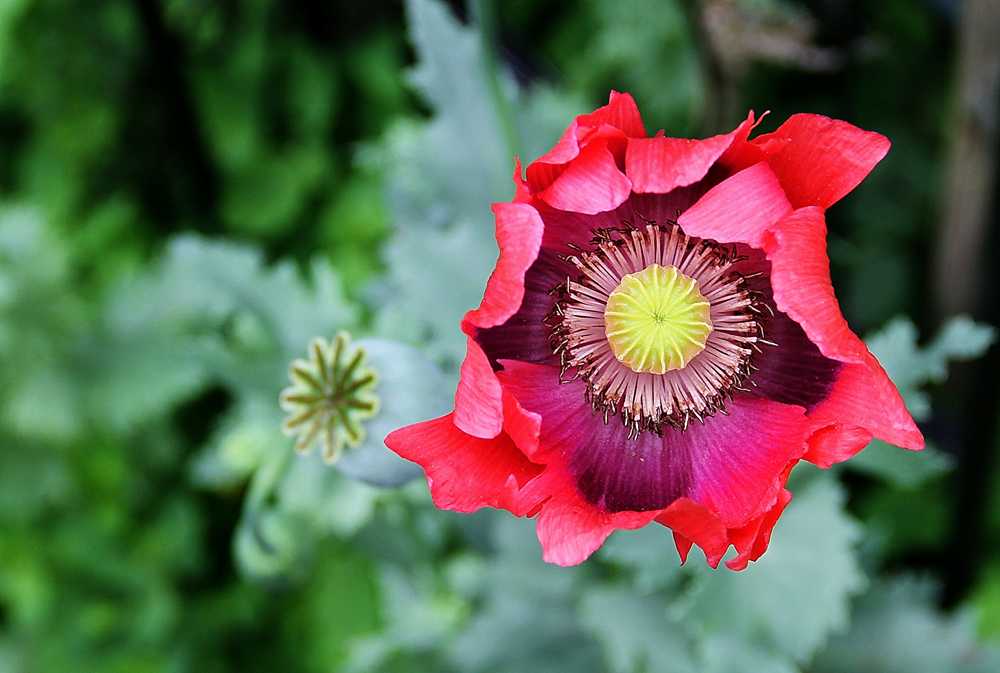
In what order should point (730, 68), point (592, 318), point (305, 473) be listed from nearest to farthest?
point (592, 318) → point (305, 473) → point (730, 68)

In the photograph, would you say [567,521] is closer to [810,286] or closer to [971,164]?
[810,286]

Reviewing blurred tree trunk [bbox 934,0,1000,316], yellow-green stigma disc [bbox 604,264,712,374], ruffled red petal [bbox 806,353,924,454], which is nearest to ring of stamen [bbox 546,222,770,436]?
yellow-green stigma disc [bbox 604,264,712,374]

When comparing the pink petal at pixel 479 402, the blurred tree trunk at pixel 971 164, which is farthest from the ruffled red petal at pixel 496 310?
the blurred tree trunk at pixel 971 164

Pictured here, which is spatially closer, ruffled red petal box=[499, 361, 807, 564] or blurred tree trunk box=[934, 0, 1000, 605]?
ruffled red petal box=[499, 361, 807, 564]

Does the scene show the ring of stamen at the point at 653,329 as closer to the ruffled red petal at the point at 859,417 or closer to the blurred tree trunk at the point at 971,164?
the ruffled red petal at the point at 859,417

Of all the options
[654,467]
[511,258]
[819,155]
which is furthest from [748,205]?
[654,467]

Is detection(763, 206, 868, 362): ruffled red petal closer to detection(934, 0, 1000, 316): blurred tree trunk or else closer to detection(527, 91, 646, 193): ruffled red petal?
detection(527, 91, 646, 193): ruffled red petal

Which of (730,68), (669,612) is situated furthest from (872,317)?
(669,612)

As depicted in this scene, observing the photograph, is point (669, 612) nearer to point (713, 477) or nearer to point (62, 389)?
point (713, 477)
